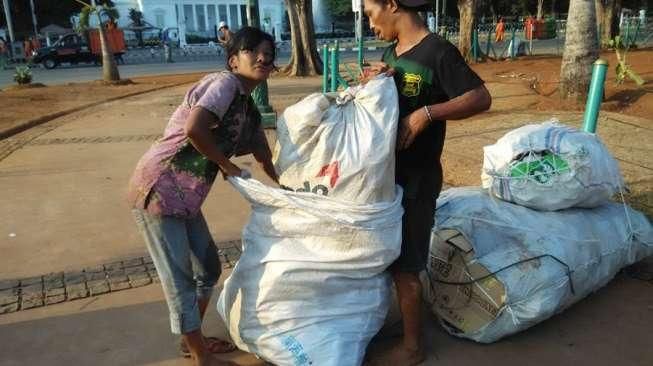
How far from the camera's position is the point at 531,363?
8.16 feet

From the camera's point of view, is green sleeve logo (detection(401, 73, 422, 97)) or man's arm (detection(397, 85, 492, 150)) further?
green sleeve logo (detection(401, 73, 422, 97))

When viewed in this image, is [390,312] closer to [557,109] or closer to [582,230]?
[582,230]

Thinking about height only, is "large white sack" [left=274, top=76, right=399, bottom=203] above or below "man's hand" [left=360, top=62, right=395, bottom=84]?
below

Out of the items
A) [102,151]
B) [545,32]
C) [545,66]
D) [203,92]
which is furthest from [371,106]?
[545,32]

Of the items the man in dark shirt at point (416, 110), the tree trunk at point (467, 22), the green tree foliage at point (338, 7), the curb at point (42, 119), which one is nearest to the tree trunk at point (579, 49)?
the man in dark shirt at point (416, 110)

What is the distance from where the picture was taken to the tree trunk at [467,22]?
17984 millimetres

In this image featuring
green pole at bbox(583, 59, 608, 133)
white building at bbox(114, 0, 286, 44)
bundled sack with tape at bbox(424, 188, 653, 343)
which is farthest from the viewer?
white building at bbox(114, 0, 286, 44)

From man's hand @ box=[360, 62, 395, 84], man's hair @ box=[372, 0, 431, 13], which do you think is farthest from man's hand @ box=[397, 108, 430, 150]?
man's hair @ box=[372, 0, 431, 13]

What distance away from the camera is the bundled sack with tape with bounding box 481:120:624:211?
114 inches

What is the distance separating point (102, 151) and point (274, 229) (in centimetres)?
533

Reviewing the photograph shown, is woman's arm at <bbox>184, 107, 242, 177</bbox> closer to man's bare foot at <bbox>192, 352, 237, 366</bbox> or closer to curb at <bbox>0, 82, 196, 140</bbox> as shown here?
man's bare foot at <bbox>192, 352, 237, 366</bbox>

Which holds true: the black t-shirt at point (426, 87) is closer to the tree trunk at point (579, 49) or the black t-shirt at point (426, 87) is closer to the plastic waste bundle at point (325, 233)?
the plastic waste bundle at point (325, 233)

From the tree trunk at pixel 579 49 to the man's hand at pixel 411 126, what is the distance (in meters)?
7.11

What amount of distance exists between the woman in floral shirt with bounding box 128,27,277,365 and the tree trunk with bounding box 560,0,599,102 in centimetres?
730
